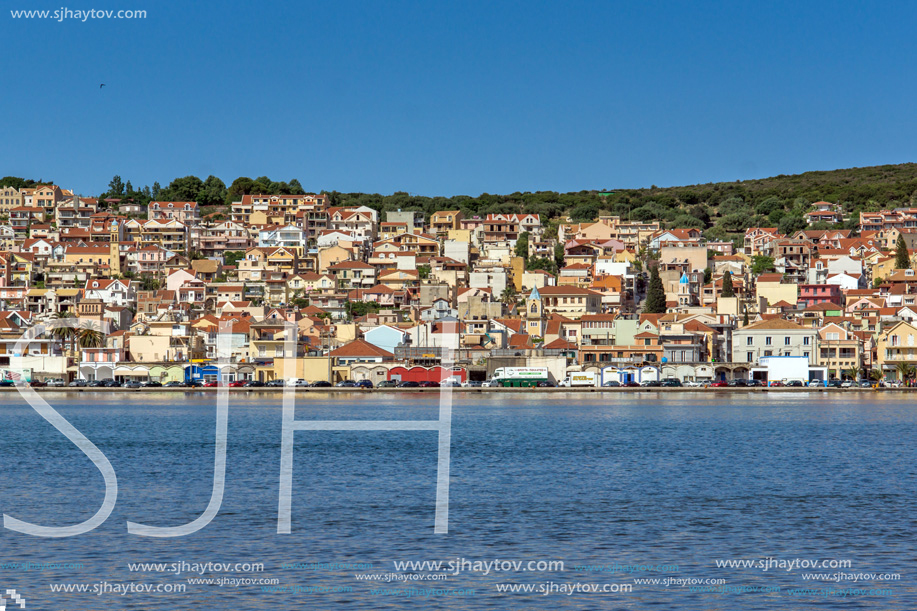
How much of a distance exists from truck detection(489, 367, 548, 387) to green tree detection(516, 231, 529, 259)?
123 ft

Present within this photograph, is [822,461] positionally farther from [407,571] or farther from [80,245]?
[80,245]

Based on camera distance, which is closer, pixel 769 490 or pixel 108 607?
pixel 108 607

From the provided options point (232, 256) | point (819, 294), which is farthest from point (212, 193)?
point (819, 294)

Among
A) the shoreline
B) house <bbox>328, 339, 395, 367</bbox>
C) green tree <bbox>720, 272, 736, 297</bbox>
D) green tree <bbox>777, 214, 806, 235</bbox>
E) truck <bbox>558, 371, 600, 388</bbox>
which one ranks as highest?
green tree <bbox>777, 214, 806, 235</bbox>

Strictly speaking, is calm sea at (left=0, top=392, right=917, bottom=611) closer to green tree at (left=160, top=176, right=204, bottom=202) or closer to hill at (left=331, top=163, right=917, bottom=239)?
hill at (left=331, top=163, right=917, bottom=239)

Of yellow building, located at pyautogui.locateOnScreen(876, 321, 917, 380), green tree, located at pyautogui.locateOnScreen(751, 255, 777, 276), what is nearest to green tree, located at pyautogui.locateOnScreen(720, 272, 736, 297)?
green tree, located at pyautogui.locateOnScreen(751, 255, 777, 276)

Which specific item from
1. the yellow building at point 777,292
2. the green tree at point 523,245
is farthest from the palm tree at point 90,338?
the yellow building at point 777,292

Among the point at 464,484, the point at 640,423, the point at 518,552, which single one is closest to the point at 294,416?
the point at 640,423

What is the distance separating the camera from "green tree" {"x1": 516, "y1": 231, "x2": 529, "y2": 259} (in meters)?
118

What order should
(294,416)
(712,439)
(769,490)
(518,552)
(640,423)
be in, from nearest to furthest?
(518,552), (769,490), (712,439), (640,423), (294,416)

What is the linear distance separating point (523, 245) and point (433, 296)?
73.4 ft

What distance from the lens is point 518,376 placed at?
261 feet

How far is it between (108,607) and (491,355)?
2604 inches

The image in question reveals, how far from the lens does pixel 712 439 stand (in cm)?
4212
